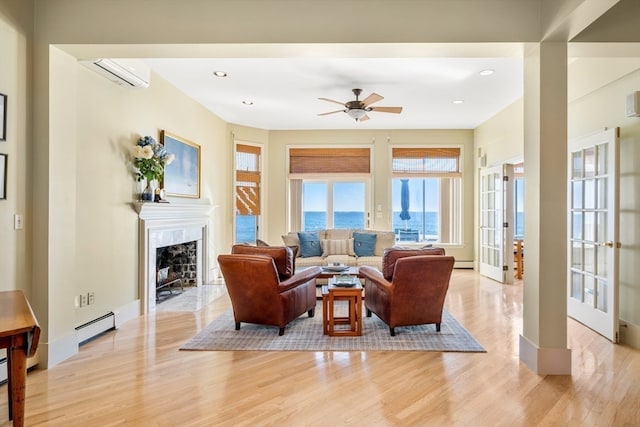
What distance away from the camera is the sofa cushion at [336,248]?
6.39 metres

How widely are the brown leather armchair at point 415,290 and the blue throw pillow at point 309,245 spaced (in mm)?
2764

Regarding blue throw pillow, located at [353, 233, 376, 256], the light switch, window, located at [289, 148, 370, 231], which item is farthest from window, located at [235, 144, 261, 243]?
the light switch

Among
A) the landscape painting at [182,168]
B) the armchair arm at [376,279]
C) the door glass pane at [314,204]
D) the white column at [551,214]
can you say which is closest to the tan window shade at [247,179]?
the door glass pane at [314,204]

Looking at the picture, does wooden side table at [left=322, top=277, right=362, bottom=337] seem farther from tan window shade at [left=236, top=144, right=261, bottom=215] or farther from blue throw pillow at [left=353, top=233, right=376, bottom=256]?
tan window shade at [left=236, top=144, right=261, bottom=215]

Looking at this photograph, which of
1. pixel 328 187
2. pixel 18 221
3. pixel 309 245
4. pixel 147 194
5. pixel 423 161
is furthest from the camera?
pixel 328 187

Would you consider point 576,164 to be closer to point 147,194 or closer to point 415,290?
point 415,290

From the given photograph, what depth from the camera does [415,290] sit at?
3457mm

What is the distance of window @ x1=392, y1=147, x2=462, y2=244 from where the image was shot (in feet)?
25.1

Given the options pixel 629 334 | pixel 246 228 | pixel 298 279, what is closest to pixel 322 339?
pixel 298 279

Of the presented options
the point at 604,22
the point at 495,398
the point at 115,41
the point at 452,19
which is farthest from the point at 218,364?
the point at 604,22

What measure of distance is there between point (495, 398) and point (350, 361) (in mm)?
1089

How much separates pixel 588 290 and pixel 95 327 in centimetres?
520

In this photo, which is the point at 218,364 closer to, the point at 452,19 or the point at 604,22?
the point at 452,19

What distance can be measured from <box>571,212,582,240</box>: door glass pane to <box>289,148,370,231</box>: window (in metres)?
4.04
